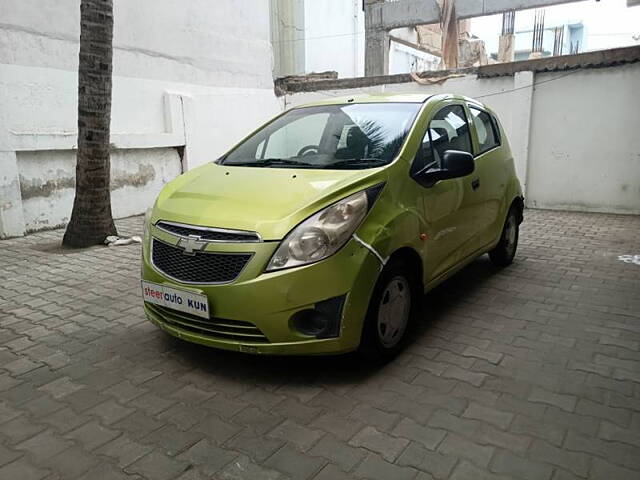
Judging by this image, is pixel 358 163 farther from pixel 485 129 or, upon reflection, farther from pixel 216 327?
pixel 485 129

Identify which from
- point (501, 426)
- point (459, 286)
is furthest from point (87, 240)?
point (501, 426)

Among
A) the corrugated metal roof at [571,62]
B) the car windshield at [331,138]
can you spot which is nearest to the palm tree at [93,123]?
the car windshield at [331,138]

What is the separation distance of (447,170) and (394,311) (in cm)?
105

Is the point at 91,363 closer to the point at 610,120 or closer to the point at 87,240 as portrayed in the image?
the point at 87,240

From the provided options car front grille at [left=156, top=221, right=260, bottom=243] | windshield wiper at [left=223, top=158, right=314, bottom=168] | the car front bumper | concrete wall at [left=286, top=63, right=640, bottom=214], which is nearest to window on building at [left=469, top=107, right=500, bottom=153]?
windshield wiper at [left=223, top=158, right=314, bottom=168]

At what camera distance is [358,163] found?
3.37 m

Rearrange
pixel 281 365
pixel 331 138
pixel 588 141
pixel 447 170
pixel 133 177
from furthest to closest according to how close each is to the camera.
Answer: pixel 588 141, pixel 133 177, pixel 331 138, pixel 447 170, pixel 281 365

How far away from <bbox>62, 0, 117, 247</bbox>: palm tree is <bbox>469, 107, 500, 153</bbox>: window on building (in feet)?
13.9

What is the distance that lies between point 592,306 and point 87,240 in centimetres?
556

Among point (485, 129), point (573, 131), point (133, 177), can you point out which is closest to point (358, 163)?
point (485, 129)

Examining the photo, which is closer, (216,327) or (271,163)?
(216,327)

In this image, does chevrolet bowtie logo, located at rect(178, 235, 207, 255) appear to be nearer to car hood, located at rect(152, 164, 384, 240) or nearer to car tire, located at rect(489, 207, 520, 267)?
car hood, located at rect(152, 164, 384, 240)

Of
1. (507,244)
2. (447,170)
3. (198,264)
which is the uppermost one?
(447,170)

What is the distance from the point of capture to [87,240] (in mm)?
6316
